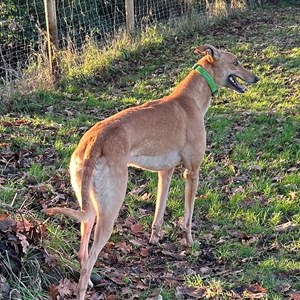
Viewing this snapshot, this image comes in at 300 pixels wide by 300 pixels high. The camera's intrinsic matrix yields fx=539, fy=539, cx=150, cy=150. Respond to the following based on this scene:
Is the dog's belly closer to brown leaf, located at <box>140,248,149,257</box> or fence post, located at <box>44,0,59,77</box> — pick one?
brown leaf, located at <box>140,248,149,257</box>

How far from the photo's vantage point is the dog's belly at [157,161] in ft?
14.2

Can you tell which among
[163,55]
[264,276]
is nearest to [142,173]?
[264,276]

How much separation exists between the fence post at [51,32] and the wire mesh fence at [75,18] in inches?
58.6

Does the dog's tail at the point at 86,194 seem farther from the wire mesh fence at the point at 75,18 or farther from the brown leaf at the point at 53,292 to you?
the wire mesh fence at the point at 75,18

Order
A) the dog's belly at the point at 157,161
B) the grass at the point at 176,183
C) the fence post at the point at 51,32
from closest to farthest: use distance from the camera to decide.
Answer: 1. the grass at the point at 176,183
2. the dog's belly at the point at 157,161
3. the fence post at the point at 51,32

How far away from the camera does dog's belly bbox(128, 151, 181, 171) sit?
14.2 feet

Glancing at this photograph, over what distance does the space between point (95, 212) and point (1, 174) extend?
1.99m

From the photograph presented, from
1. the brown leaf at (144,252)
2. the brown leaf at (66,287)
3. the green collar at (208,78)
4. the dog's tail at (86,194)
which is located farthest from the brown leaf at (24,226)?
the green collar at (208,78)

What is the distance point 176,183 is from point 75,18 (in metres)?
8.22

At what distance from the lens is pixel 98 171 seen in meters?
3.71

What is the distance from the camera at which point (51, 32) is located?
8594 mm

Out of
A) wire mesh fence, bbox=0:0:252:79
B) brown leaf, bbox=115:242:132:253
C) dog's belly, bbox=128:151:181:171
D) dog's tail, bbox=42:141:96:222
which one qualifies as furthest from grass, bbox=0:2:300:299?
wire mesh fence, bbox=0:0:252:79

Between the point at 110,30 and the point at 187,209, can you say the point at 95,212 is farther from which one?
the point at 110,30

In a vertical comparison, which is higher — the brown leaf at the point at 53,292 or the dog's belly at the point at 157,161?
the dog's belly at the point at 157,161
